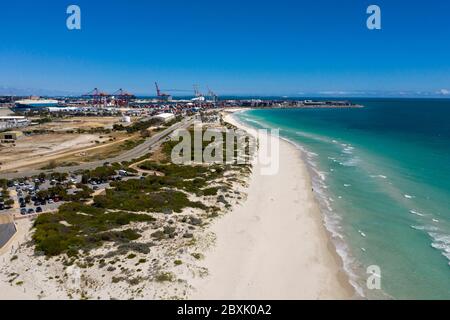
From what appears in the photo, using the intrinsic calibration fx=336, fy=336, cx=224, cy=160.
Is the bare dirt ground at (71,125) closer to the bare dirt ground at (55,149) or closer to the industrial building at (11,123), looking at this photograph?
the industrial building at (11,123)

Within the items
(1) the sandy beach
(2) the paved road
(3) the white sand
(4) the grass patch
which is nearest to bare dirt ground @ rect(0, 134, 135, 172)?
(2) the paved road

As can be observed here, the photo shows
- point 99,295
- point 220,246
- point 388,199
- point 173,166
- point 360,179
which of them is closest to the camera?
point 99,295

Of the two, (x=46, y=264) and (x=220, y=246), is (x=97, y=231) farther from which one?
(x=220, y=246)
